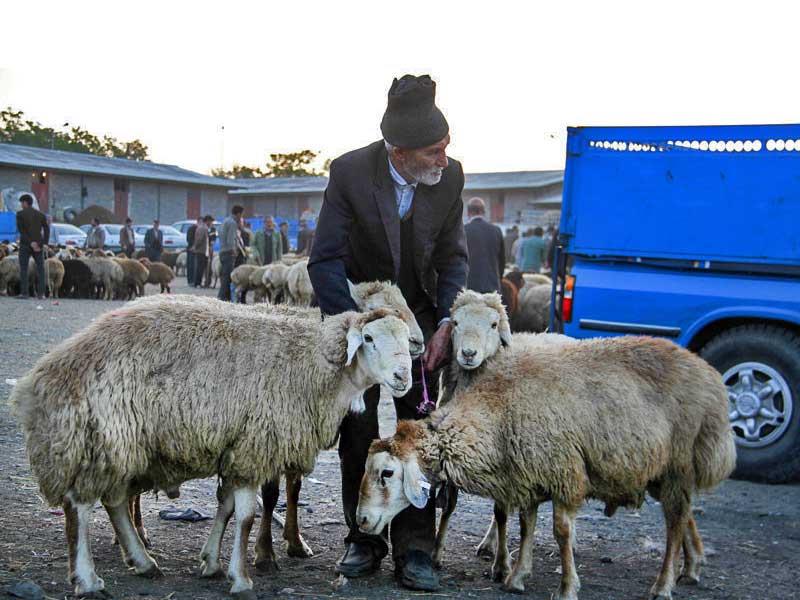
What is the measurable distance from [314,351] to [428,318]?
86 cm

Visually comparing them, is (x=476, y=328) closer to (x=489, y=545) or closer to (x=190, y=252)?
(x=489, y=545)

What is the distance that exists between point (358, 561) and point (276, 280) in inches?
595

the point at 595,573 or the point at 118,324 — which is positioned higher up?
the point at 118,324

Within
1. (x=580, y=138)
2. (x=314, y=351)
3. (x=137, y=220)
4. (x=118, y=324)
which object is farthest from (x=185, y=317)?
(x=137, y=220)

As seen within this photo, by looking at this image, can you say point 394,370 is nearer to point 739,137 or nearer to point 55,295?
point 739,137

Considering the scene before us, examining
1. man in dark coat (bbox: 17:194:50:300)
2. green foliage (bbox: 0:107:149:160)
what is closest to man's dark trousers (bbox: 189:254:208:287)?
man in dark coat (bbox: 17:194:50:300)

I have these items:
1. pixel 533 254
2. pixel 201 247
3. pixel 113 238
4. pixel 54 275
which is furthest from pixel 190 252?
pixel 533 254

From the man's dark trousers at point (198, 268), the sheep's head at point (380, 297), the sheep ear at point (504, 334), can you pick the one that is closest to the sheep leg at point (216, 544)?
the sheep's head at point (380, 297)

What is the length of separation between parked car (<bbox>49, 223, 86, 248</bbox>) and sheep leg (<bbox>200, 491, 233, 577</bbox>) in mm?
29497

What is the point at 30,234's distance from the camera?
18.8 meters

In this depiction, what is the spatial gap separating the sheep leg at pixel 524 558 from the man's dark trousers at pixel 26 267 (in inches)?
653

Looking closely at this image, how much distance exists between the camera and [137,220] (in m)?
49.4

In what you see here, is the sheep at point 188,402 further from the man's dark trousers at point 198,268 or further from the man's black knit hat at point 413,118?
the man's dark trousers at point 198,268

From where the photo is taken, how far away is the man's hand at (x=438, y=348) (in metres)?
4.80
